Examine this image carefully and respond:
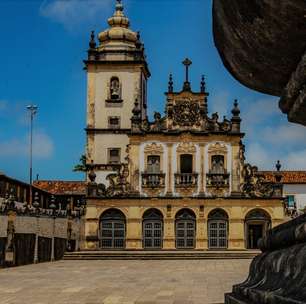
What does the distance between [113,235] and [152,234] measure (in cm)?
240

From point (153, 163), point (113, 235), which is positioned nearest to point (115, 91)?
point (153, 163)

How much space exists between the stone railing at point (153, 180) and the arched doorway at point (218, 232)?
3.77m

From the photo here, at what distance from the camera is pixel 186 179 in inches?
1559

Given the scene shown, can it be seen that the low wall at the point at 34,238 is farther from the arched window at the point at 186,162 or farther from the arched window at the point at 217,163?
the arched window at the point at 217,163

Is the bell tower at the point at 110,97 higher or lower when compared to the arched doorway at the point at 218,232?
higher

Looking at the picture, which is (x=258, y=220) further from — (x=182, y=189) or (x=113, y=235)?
(x=113, y=235)

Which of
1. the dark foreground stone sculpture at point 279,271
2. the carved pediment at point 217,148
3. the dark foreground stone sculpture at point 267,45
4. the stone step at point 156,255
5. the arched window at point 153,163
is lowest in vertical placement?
the stone step at point 156,255

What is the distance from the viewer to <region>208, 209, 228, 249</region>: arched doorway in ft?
126

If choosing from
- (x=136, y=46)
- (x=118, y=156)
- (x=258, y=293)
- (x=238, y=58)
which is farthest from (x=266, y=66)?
(x=136, y=46)

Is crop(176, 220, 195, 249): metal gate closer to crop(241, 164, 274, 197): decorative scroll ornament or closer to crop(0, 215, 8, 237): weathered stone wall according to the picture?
crop(241, 164, 274, 197): decorative scroll ornament

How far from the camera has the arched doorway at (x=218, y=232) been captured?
1510 inches

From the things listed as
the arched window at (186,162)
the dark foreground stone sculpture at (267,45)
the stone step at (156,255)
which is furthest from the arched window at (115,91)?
the dark foreground stone sculpture at (267,45)

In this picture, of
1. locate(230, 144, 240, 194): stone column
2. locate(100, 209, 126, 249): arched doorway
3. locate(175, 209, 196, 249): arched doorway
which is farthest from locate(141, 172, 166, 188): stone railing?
locate(230, 144, 240, 194): stone column

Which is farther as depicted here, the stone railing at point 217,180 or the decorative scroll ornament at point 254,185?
the stone railing at point 217,180
